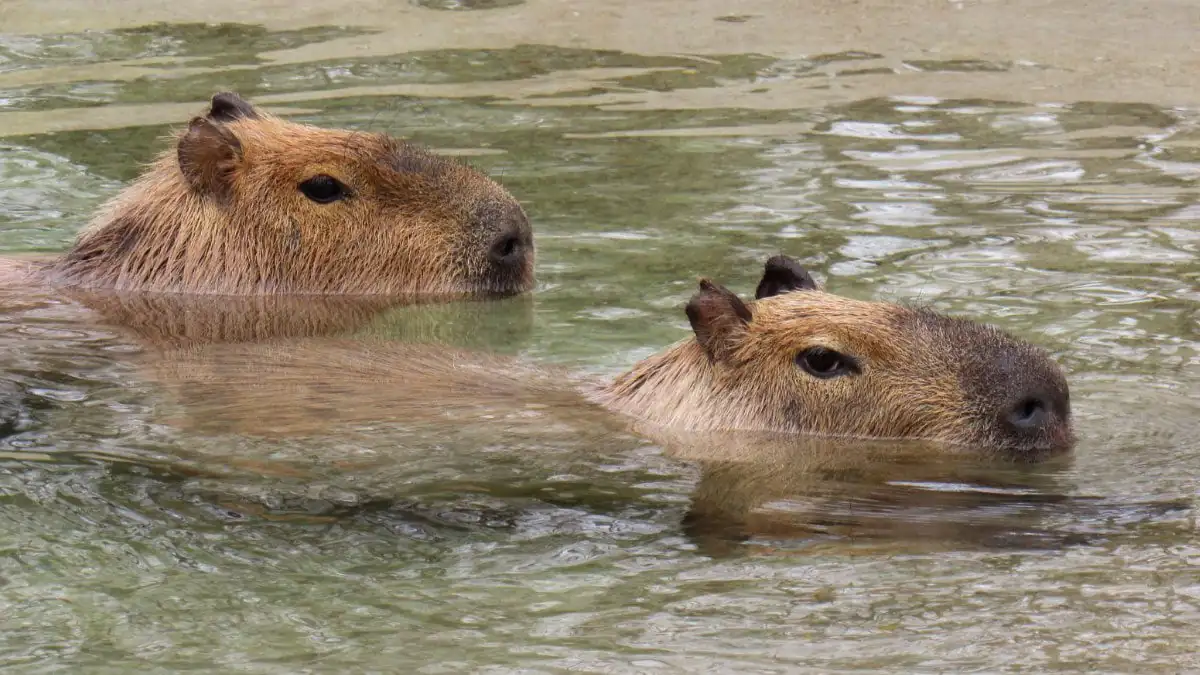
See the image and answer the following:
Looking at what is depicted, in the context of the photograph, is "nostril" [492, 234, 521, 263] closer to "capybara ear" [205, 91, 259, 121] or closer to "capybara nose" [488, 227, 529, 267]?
"capybara nose" [488, 227, 529, 267]

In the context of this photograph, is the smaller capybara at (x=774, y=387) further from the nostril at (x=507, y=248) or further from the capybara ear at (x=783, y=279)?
the nostril at (x=507, y=248)

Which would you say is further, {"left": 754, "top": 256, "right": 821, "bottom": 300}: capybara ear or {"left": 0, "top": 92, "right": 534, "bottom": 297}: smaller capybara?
{"left": 0, "top": 92, "right": 534, "bottom": 297}: smaller capybara

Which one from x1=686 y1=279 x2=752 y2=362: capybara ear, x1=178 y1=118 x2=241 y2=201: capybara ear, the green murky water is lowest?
the green murky water

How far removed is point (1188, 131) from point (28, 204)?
712cm

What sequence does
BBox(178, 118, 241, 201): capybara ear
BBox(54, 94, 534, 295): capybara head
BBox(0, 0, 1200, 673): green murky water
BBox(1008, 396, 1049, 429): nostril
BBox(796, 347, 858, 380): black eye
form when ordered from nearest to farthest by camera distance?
1. BBox(0, 0, 1200, 673): green murky water
2. BBox(1008, 396, 1049, 429): nostril
3. BBox(796, 347, 858, 380): black eye
4. BBox(178, 118, 241, 201): capybara ear
5. BBox(54, 94, 534, 295): capybara head

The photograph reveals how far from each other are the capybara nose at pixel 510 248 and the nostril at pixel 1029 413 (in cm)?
335

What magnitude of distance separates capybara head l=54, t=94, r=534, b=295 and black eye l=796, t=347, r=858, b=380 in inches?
105

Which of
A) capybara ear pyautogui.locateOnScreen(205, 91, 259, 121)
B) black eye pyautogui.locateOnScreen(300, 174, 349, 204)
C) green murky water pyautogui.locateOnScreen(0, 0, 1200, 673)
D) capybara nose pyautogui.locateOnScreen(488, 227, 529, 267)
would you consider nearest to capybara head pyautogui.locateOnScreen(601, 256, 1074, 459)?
green murky water pyautogui.locateOnScreen(0, 0, 1200, 673)

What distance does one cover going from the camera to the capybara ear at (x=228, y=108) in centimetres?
919

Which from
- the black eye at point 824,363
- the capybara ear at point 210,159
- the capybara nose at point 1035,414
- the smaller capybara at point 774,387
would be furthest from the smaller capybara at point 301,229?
the capybara nose at point 1035,414

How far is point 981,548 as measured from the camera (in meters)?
5.34

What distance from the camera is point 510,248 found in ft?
29.8

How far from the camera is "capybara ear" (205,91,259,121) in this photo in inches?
362

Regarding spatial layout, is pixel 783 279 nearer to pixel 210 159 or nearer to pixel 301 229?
pixel 301 229
